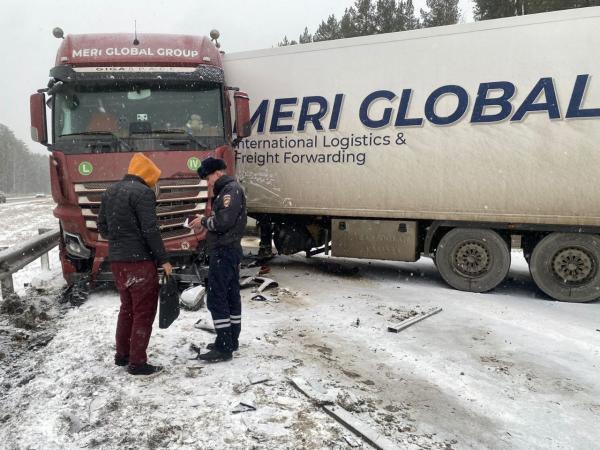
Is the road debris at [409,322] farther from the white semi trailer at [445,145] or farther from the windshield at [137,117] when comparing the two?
the windshield at [137,117]

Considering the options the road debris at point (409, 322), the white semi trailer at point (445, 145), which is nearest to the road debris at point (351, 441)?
the road debris at point (409, 322)

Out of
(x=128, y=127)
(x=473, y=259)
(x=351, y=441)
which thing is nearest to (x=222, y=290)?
(x=351, y=441)

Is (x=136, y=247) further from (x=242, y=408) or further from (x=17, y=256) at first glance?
(x=17, y=256)

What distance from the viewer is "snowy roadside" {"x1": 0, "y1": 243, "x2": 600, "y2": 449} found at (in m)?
3.16

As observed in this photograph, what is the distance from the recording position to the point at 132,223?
3953 mm

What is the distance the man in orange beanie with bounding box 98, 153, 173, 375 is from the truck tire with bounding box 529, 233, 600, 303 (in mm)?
5583

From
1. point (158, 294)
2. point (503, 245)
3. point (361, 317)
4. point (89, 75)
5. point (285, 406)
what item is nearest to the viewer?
point (285, 406)

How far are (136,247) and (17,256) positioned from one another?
385 cm

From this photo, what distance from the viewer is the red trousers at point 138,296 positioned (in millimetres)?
3971

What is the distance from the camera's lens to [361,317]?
588 centimetres

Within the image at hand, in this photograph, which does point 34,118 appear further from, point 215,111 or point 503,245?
point 503,245

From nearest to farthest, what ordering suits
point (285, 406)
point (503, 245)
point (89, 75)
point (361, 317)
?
point (285, 406), point (361, 317), point (89, 75), point (503, 245)

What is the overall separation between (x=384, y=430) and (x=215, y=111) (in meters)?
5.08


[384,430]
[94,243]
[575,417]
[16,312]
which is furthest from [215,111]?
[575,417]
